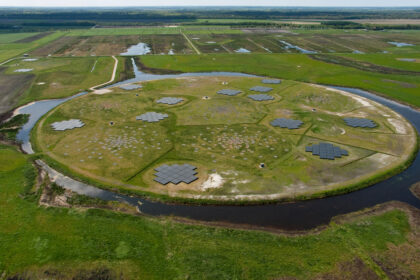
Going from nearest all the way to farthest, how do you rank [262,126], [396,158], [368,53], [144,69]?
[396,158]
[262,126]
[144,69]
[368,53]


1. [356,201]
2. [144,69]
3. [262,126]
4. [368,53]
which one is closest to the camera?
[356,201]

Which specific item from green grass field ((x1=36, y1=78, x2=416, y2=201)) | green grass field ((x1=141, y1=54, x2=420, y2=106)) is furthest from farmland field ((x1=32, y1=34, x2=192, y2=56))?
green grass field ((x1=36, y1=78, x2=416, y2=201))

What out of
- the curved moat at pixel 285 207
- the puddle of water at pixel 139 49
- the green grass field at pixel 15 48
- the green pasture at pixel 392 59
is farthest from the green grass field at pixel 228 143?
the green grass field at pixel 15 48

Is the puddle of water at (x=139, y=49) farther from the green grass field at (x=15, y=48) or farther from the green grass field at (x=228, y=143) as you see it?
the green grass field at (x=228, y=143)

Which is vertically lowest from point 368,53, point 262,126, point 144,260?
point 144,260

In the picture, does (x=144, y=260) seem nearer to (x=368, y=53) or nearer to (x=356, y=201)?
(x=356, y=201)

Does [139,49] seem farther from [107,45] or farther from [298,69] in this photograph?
[298,69]

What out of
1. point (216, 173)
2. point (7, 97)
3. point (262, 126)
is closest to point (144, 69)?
point (7, 97)
